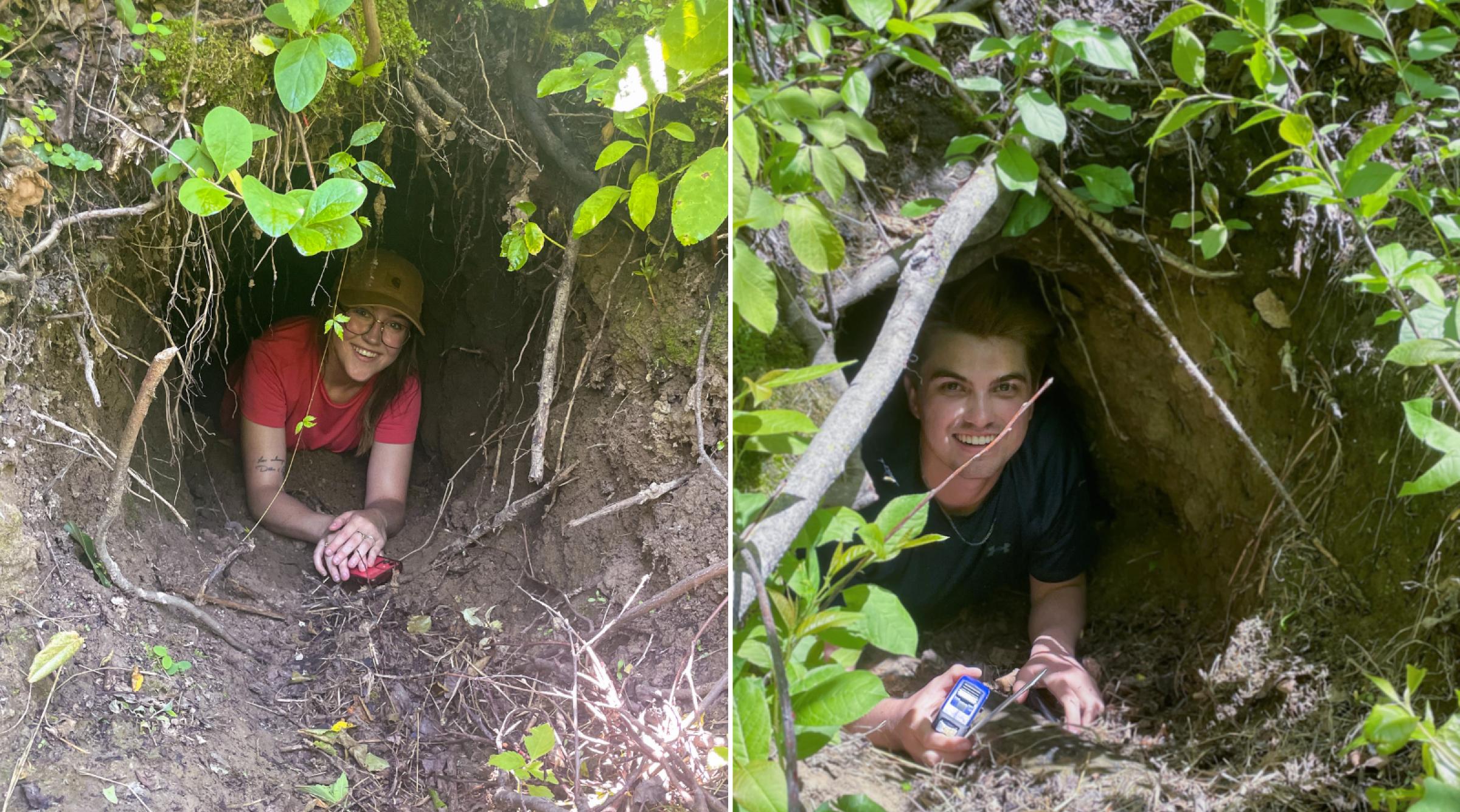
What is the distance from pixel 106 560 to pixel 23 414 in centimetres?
18

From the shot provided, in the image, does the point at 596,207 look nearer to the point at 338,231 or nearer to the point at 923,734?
the point at 338,231

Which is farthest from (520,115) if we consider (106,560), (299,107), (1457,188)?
(1457,188)

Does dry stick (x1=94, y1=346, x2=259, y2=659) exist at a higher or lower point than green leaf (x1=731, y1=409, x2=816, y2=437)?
lower

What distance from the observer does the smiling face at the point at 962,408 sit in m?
0.75

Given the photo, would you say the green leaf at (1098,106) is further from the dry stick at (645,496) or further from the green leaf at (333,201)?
the green leaf at (333,201)

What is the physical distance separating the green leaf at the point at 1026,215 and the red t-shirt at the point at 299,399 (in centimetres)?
86

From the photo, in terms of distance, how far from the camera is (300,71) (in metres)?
0.84

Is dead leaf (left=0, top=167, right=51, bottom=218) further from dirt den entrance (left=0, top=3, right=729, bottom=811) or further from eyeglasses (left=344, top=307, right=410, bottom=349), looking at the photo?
eyeglasses (left=344, top=307, right=410, bottom=349)

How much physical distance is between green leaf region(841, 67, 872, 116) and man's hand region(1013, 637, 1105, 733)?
1.81ft

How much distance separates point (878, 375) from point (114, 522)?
930 mm

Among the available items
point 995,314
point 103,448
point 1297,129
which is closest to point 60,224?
point 103,448

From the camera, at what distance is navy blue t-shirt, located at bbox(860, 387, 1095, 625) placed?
0.71 metres

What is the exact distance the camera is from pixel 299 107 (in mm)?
838

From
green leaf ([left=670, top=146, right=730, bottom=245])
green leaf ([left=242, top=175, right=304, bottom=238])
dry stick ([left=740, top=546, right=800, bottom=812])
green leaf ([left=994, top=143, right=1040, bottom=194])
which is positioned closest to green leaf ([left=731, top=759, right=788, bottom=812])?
dry stick ([left=740, top=546, right=800, bottom=812])
